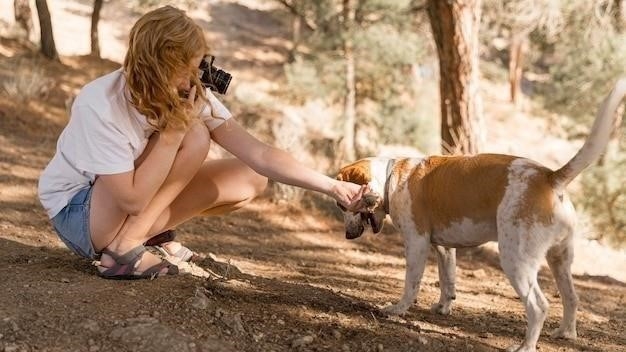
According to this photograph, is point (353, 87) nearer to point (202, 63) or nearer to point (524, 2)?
point (524, 2)

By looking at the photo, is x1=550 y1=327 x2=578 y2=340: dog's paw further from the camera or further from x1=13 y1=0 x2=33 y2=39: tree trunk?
x1=13 y1=0 x2=33 y2=39: tree trunk

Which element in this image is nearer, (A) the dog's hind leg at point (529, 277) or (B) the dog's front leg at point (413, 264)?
(A) the dog's hind leg at point (529, 277)

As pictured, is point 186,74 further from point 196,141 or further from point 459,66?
point 459,66

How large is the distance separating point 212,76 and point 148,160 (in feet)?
1.91

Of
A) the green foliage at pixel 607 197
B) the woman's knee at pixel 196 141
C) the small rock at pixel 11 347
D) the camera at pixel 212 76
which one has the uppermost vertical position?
the camera at pixel 212 76

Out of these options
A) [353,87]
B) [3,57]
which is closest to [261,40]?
[353,87]

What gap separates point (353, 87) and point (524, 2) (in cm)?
904

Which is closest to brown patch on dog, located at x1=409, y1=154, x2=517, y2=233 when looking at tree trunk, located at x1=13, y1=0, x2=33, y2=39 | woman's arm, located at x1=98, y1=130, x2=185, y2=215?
woman's arm, located at x1=98, y1=130, x2=185, y2=215

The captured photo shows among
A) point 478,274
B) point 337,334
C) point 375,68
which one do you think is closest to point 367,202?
point 337,334

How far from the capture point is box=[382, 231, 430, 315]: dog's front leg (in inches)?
165

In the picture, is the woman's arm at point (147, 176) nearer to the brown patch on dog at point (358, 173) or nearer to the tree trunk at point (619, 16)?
the brown patch on dog at point (358, 173)

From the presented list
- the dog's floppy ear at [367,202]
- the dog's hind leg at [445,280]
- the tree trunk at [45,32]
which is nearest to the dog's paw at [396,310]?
the dog's hind leg at [445,280]

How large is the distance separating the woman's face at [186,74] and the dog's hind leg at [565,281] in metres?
2.10

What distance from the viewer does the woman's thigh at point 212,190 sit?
4.27 meters
